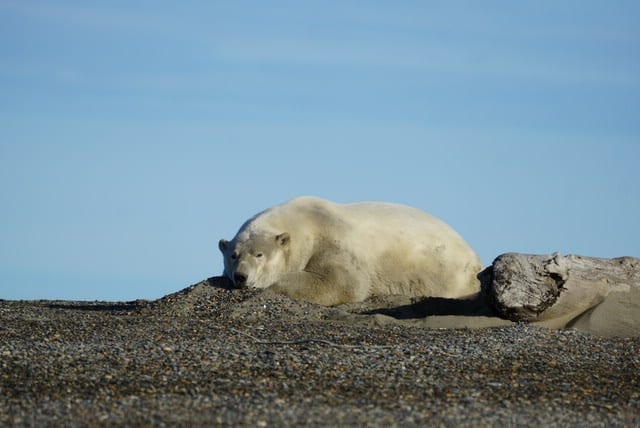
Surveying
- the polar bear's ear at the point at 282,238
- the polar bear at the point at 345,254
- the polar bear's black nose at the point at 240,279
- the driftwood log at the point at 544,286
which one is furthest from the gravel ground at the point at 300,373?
the polar bear's ear at the point at 282,238

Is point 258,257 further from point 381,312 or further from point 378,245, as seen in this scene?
point 381,312

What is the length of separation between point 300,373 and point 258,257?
6361mm

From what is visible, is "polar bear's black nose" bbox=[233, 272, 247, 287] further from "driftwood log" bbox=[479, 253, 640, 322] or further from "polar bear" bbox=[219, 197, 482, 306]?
"driftwood log" bbox=[479, 253, 640, 322]

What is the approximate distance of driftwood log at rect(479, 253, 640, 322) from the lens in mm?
12477

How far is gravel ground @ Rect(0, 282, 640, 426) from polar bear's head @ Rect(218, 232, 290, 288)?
181 cm

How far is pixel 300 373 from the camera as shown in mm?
8641

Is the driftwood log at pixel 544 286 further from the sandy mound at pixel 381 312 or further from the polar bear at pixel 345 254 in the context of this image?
the polar bear at pixel 345 254

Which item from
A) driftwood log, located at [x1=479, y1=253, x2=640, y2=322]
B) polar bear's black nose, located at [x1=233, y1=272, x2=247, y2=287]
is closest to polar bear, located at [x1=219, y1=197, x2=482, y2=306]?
polar bear's black nose, located at [x1=233, y1=272, x2=247, y2=287]

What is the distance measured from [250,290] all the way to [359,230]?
2.32 metres

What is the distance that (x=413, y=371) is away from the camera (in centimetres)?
886

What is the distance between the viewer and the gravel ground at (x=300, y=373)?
23.6 feet

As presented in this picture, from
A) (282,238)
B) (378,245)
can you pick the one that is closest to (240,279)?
(282,238)

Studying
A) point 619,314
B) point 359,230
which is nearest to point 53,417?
point 619,314

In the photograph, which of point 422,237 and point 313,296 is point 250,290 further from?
point 422,237
